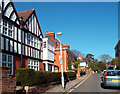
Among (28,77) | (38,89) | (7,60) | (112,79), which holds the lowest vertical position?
(38,89)

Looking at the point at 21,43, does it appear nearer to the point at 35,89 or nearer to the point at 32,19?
the point at 32,19

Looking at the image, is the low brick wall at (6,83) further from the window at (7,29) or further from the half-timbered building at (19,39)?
the window at (7,29)

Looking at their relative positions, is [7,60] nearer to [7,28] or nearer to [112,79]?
[7,28]

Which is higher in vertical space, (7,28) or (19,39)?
(7,28)

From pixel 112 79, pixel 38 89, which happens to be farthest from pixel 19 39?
pixel 112 79

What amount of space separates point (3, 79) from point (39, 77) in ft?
12.4

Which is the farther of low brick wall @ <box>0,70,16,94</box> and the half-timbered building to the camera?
the half-timbered building

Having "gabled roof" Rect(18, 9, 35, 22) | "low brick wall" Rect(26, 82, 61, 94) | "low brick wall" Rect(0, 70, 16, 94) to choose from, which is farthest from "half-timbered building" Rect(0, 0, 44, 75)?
"low brick wall" Rect(0, 70, 16, 94)

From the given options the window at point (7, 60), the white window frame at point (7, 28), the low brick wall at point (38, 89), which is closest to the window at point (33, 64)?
the window at point (7, 60)

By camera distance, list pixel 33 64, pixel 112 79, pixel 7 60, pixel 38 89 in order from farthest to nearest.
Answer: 1. pixel 33 64
2. pixel 7 60
3. pixel 112 79
4. pixel 38 89

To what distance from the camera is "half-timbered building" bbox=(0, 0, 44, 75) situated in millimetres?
13438

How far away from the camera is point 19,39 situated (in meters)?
15.9

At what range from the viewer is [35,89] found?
987cm

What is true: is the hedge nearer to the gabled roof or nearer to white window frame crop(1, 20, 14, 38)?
white window frame crop(1, 20, 14, 38)
